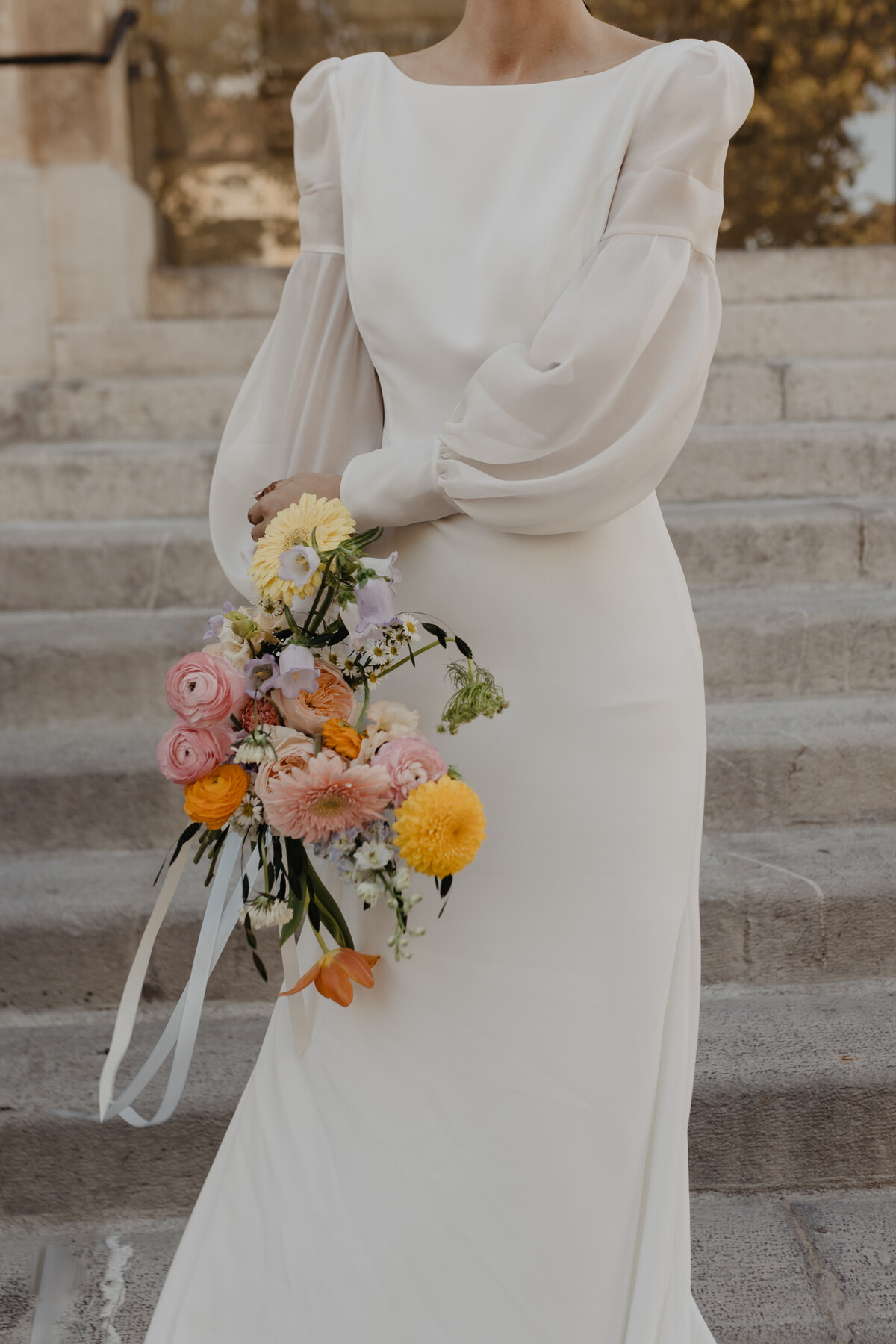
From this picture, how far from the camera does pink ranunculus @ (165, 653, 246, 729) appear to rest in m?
1.30

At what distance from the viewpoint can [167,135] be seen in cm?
667

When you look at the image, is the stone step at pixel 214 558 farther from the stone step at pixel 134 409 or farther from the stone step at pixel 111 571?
the stone step at pixel 134 409

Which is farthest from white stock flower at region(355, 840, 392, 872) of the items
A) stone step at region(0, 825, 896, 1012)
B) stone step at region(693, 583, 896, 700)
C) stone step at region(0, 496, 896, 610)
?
stone step at region(0, 496, 896, 610)

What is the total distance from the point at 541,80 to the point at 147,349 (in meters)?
3.72

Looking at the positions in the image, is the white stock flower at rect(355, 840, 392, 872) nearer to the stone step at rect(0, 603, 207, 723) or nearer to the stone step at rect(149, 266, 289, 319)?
the stone step at rect(0, 603, 207, 723)

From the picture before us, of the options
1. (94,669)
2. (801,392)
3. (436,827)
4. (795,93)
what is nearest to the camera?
(436,827)

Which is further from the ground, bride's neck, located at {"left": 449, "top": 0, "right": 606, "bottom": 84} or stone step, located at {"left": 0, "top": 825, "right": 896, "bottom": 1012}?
bride's neck, located at {"left": 449, "top": 0, "right": 606, "bottom": 84}

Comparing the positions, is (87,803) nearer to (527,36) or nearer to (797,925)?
(797,925)

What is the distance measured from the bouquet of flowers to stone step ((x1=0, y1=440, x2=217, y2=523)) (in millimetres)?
2957

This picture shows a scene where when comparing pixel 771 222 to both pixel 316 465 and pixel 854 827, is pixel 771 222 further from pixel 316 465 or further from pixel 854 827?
pixel 316 465

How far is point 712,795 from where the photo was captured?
3.26 m

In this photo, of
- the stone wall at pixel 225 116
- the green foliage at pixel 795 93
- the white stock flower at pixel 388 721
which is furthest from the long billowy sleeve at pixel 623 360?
the green foliage at pixel 795 93

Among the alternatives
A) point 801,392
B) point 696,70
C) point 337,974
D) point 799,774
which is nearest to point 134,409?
point 801,392

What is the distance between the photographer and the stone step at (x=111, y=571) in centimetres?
387
